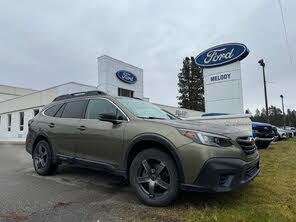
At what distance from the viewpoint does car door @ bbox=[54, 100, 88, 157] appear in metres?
4.60

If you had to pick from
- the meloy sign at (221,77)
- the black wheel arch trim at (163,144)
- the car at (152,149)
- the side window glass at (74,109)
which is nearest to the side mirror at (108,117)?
the car at (152,149)

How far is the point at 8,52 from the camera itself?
17109 millimetres

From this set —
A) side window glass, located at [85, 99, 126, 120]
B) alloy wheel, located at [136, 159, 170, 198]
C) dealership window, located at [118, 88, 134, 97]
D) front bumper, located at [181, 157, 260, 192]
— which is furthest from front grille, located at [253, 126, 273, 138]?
dealership window, located at [118, 88, 134, 97]

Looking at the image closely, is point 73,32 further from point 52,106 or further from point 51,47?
point 52,106

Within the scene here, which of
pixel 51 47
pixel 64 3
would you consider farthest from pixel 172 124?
pixel 51 47

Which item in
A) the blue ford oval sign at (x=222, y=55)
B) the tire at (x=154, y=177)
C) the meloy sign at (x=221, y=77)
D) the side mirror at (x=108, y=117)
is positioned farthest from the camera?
the meloy sign at (x=221, y=77)

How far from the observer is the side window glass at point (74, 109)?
479cm

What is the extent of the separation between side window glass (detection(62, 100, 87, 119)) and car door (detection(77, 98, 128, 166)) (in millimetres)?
202

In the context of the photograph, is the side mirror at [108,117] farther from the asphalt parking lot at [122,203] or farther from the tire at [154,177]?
the asphalt parking lot at [122,203]

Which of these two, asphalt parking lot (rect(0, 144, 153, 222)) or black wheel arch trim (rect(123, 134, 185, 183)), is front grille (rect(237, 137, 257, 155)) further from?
asphalt parking lot (rect(0, 144, 153, 222))

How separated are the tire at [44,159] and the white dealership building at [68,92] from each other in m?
7.21

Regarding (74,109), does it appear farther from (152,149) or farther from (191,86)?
(191,86)

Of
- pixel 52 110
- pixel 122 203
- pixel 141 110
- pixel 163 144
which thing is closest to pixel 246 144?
pixel 163 144

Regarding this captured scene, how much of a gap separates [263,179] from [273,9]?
7.92m
